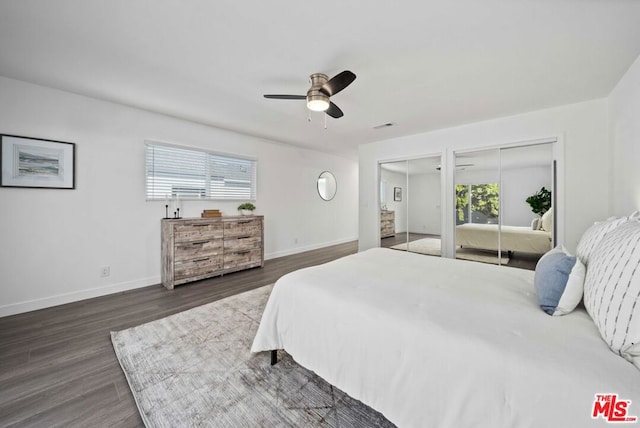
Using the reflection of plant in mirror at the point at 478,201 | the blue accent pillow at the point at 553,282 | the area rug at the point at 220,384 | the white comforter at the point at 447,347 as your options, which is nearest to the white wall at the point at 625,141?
the reflection of plant in mirror at the point at 478,201

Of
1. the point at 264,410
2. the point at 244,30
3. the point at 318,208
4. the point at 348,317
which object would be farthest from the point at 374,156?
the point at 264,410

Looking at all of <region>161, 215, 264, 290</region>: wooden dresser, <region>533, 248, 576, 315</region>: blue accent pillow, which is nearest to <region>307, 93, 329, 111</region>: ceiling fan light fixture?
<region>533, 248, 576, 315</region>: blue accent pillow

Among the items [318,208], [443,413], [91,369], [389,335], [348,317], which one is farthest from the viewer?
[318,208]

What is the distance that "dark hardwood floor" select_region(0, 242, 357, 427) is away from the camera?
1.45 m

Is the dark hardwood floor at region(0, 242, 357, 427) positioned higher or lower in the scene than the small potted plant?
lower

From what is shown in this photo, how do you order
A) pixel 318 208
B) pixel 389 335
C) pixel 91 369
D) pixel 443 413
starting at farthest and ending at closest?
pixel 318 208 → pixel 91 369 → pixel 389 335 → pixel 443 413

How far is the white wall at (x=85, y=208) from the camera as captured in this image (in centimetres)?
270

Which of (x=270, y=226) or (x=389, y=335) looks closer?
(x=389, y=335)

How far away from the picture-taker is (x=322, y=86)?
2.22 m

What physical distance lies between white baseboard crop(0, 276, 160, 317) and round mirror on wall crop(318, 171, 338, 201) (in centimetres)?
403

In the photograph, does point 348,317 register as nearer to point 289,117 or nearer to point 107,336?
point 107,336

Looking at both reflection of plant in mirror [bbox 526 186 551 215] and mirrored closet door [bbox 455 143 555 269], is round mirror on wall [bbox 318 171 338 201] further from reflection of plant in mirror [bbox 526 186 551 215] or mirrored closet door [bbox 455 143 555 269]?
reflection of plant in mirror [bbox 526 186 551 215]

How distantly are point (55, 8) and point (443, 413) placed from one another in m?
3.24

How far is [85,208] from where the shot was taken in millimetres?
3109
